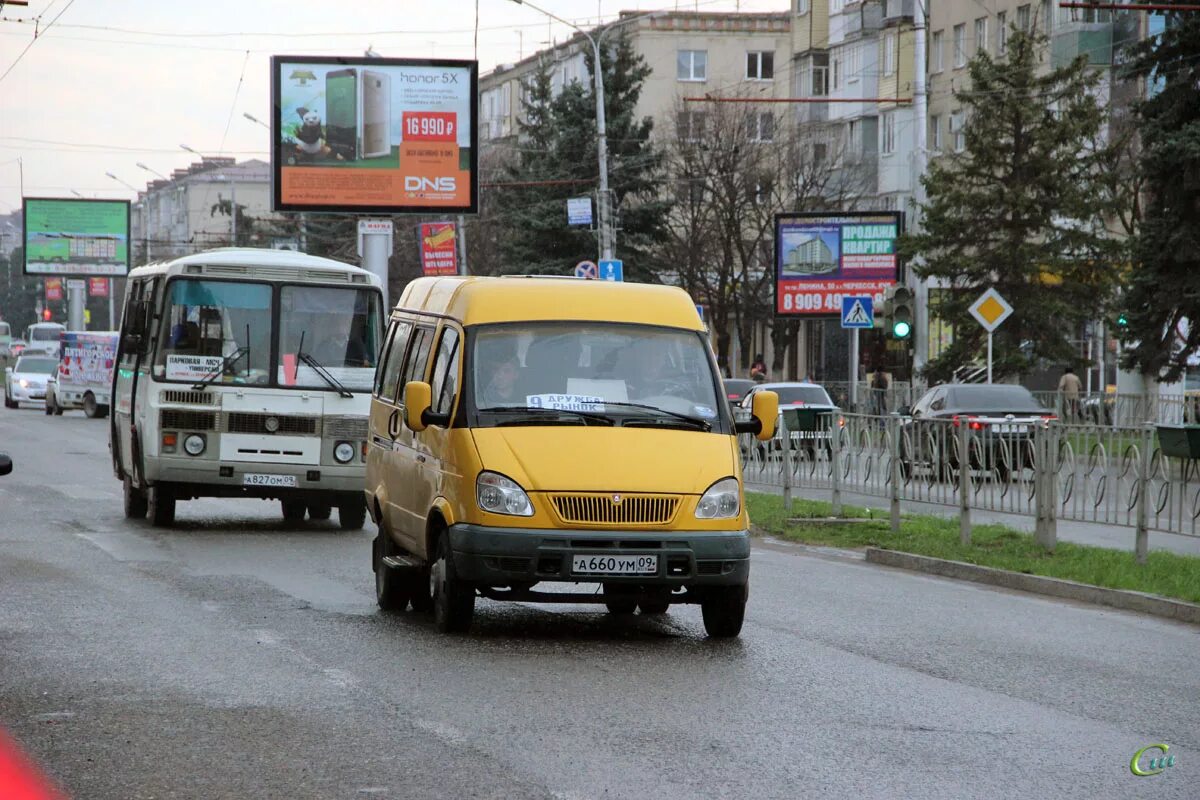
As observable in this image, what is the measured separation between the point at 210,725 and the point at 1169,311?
2950 centimetres

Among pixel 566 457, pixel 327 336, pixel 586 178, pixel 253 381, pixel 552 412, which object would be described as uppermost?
pixel 586 178

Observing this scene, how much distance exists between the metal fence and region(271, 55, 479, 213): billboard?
1974 cm

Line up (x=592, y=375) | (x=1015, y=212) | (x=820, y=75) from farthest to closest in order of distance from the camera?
(x=820, y=75)
(x=1015, y=212)
(x=592, y=375)

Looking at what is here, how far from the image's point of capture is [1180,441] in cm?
1485

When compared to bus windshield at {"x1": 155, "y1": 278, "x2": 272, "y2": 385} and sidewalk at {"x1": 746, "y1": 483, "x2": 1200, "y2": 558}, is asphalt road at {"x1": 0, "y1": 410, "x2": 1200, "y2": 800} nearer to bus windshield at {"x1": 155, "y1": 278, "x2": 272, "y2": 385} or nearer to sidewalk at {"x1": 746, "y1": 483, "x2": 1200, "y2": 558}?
sidewalk at {"x1": 746, "y1": 483, "x2": 1200, "y2": 558}

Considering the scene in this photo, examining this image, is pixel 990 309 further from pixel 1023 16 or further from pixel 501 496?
pixel 1023 16

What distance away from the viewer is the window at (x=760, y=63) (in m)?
86.8

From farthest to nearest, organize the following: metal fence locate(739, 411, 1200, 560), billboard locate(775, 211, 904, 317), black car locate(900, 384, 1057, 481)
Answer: billboard locate(775, 211, 904, 317), black car locate(900, 384, 1057, 481), metal fence locate(739, 411, 1200, 560)

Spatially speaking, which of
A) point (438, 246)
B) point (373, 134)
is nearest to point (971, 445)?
point (373, 134)

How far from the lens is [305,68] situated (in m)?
40.3

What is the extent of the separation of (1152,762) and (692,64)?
81246mm

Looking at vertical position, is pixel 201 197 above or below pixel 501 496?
above

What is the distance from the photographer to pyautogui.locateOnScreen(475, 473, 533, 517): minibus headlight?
1062 centimetres

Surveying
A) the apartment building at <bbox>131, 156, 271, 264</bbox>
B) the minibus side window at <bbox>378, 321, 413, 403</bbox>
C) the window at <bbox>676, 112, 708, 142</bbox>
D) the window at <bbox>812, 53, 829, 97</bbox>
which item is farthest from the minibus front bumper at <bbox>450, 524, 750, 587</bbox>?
the apartment building at <bbox>131, 156, 271, 264</bbox>
